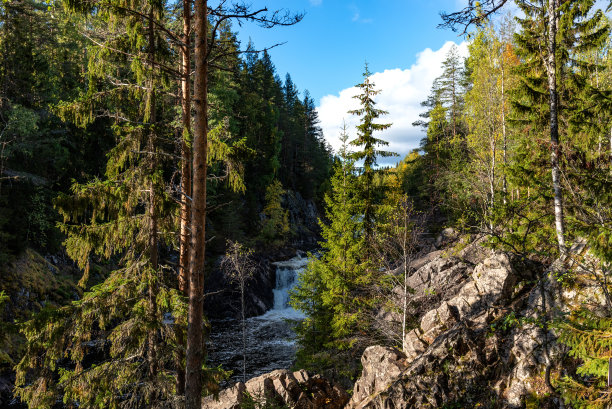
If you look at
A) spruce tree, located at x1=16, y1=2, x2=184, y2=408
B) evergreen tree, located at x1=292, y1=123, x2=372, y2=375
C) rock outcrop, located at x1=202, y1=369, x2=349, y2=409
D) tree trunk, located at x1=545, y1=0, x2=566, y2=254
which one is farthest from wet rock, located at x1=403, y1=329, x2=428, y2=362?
spruce tree, located at x1=16, y1=2, x2=184, y2=408

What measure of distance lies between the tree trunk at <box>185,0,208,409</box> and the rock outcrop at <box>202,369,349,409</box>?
479 centimetres

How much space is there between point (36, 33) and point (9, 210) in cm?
2201

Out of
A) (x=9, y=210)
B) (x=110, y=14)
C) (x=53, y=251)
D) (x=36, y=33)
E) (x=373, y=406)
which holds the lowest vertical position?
(x=373, y=406)

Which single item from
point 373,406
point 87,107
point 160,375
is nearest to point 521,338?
point 373,406

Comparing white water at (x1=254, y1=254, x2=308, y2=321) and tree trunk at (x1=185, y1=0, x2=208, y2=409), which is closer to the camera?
tree trunk at (x1=185, y1=0, x2=208, y2=409)

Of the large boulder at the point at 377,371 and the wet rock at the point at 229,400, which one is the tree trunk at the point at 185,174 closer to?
the wet rock at the point at 229,400

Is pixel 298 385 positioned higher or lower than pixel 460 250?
lower

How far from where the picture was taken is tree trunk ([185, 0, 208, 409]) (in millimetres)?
5523

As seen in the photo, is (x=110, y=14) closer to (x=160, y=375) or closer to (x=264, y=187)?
(x=160, y=375)

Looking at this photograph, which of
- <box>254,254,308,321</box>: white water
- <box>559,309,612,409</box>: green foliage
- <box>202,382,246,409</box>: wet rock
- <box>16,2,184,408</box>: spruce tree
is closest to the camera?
<box>559,309,612,409</box>: green foliage

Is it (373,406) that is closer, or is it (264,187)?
(373,406)

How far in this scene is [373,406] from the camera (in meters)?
8.44

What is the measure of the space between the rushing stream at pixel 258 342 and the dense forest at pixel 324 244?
4.61m

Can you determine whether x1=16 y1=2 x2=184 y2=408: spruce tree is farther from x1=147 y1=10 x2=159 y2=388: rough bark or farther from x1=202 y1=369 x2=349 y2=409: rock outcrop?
x1=202 y1=369 x2=349 y2=409: rock outcrop
